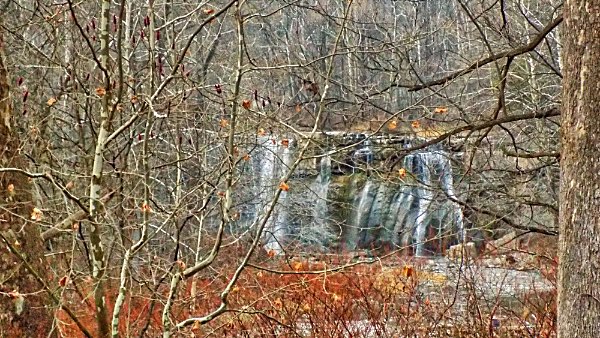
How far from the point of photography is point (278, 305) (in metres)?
5.44

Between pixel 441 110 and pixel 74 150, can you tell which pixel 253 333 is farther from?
pixel 74 150

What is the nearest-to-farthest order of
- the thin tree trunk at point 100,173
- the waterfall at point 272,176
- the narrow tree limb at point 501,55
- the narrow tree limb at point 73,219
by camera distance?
the thin tree trunk at point 100,173 → the narrow tree limb at point 73,219 → the narrow tree limb at point 501,55 → the waterfall at point 272,176

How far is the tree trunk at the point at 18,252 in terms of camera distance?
3660 millimetres

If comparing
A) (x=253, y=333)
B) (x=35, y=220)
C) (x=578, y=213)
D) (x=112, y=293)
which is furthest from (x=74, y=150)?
(x=578, y=213)

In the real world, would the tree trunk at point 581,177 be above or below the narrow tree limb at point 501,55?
below

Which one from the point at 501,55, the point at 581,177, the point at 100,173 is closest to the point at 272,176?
the point at 501,55

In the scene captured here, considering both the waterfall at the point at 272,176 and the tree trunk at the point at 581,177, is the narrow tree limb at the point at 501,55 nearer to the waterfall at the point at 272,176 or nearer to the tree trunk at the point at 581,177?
the waterfall at the point at 272,176

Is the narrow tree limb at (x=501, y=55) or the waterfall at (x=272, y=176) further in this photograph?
the waterfall at (x=272, y=176)

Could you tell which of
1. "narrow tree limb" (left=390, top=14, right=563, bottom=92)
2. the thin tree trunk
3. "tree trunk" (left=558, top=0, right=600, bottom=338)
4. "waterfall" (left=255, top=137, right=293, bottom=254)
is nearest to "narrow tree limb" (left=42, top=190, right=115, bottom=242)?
the thin tree trunk

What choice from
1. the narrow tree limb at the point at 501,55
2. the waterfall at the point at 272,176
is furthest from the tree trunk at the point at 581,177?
the narrow tree limb at the point at 501,55

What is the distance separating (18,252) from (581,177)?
2630 millimetres

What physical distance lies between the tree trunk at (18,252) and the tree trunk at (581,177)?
2.46 metres

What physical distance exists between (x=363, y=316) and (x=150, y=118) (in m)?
3.13

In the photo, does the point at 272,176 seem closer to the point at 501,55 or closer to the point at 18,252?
the point at 501,55
